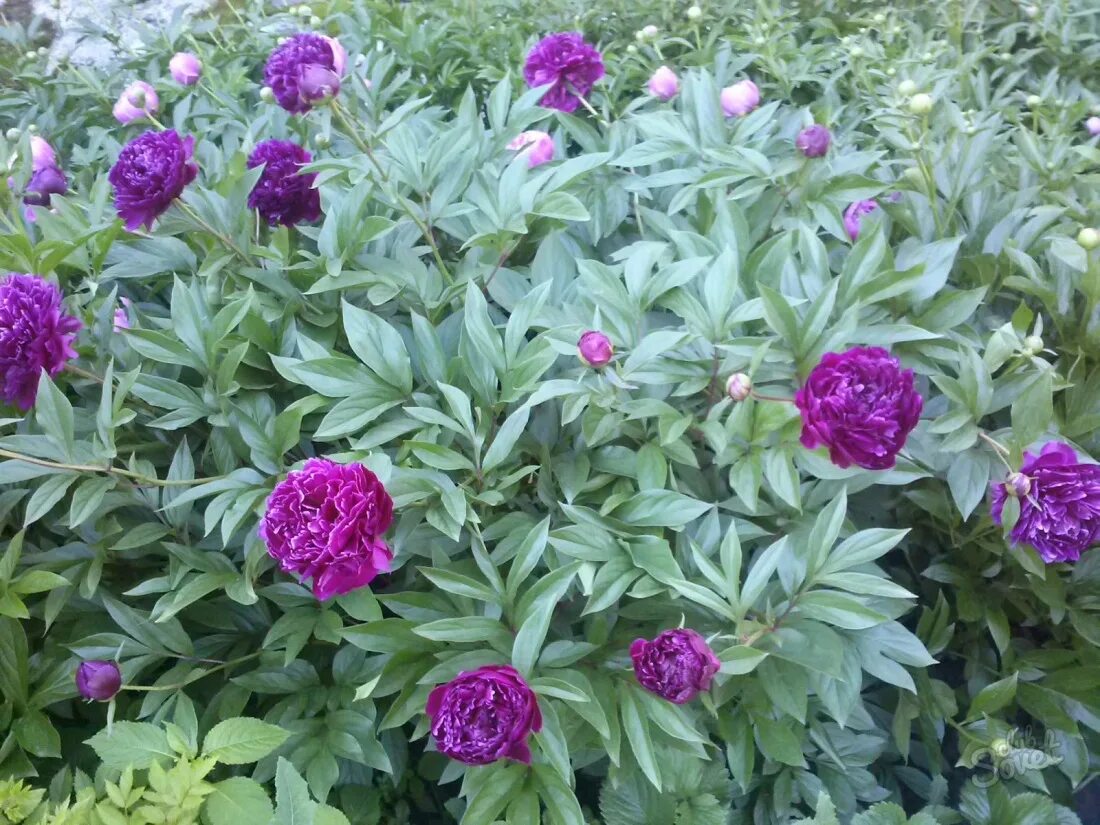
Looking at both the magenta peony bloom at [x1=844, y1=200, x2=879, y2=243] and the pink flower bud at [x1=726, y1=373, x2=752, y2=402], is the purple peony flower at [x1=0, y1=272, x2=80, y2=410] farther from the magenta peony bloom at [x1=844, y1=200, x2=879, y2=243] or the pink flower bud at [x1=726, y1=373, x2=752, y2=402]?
the magenta peony bloom at [x1=844, y1=200, x2=879, y2=243]

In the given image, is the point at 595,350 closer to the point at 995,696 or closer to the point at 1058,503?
the point at 1058,503

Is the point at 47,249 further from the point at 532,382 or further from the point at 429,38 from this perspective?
the point at 429,38

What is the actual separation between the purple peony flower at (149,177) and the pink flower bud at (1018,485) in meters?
1.11

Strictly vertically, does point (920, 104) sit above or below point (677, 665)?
above

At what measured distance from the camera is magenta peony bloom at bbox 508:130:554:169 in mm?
1336

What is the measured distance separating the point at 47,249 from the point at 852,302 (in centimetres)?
110

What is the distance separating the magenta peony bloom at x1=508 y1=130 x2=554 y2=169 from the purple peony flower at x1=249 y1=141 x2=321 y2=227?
1.15 ft

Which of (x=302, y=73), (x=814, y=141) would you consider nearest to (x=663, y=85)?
(x=814, y=141)

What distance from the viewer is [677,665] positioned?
31.2 inches

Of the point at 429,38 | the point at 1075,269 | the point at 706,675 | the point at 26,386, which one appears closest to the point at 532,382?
the point at 706,675

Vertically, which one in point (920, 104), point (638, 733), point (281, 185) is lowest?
point (638, 733)

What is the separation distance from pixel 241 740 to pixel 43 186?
1.06 metres

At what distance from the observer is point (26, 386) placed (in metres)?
0.99

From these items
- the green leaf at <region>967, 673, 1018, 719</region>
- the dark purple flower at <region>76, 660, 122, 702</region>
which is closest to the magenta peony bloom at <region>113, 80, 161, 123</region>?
the dark purple flower at <region>76, 660, 122, 702</region>
